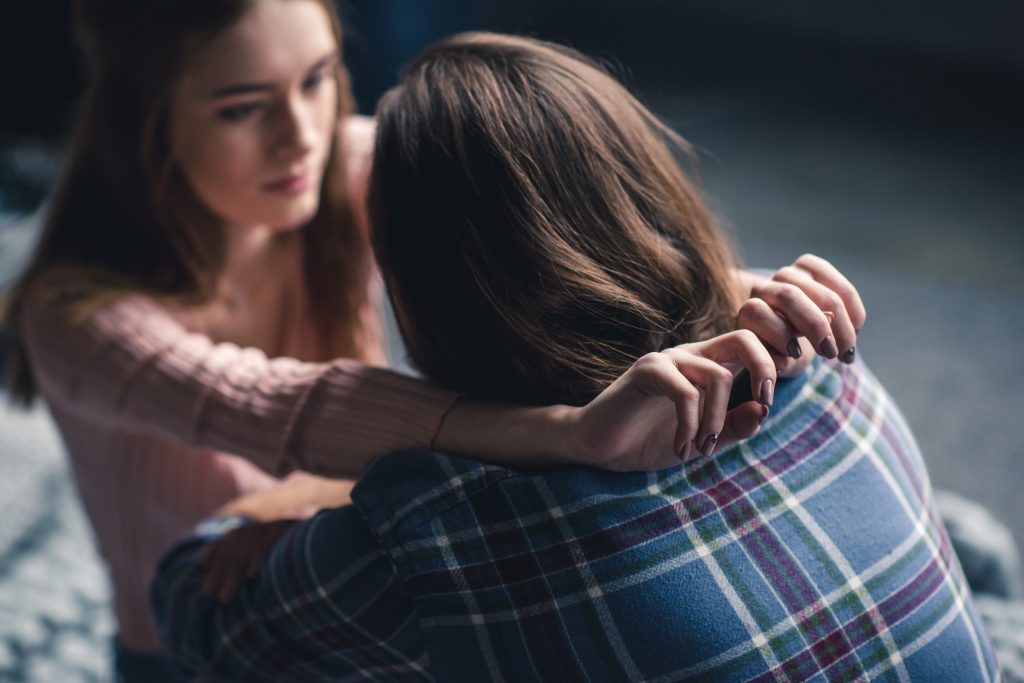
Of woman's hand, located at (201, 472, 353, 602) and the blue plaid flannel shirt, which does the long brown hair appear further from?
the blue plaid flannel shirt

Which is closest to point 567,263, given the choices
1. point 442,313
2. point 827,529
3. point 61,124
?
point 442,313

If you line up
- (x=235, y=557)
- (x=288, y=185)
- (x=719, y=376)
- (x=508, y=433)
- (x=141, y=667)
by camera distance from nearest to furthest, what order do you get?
(x=719, y=376) < (x=508, y=433) < (x=235, y=557) < (x=288, y=185) < (x=141, y=667)

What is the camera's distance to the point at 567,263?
0.68 metres

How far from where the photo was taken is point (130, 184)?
108 centimetres

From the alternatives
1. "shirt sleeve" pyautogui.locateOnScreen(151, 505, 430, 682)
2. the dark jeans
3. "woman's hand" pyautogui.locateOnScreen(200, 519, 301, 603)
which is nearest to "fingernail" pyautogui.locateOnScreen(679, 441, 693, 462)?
"shirt sleeve" pyautogui.locateOnScreen(151, 505, 430, 682)

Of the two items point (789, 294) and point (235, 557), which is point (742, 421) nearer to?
point (789, 294)

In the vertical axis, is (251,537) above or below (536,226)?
below

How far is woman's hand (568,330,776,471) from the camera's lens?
0.60 metres

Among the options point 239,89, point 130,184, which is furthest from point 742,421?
point 130,184

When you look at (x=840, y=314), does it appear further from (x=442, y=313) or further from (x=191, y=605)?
(x=191, y=605)

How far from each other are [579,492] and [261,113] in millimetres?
566

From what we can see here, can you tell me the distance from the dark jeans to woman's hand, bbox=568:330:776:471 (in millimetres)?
765

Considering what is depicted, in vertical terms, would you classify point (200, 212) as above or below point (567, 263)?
below

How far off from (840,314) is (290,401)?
47 cm
